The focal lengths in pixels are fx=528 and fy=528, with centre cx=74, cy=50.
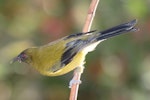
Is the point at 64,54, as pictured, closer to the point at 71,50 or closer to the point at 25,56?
the point at 71,50

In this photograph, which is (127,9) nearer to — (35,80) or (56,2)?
(56,2)

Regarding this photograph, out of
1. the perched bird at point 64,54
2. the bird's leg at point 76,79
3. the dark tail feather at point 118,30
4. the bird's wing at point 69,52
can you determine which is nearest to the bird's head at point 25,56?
the perched bird at point 64,54

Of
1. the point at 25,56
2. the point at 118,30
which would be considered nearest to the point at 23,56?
the point at 25,56

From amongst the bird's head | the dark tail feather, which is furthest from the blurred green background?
the dark tail feather

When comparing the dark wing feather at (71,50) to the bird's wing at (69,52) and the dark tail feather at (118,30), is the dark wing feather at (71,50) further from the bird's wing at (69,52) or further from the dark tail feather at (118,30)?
the dark tail feather at (118,30)

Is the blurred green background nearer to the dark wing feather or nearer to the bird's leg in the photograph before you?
the dark wing feather

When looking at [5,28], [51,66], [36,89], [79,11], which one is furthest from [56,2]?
[51,66]
